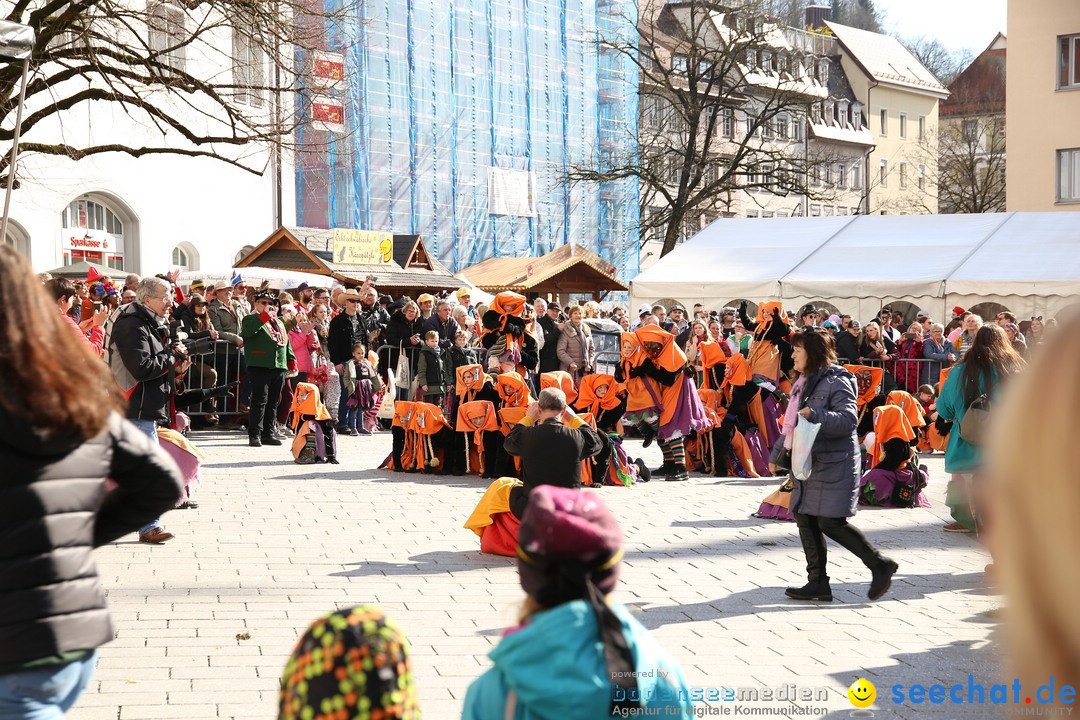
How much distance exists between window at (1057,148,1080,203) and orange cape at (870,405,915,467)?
111 ft

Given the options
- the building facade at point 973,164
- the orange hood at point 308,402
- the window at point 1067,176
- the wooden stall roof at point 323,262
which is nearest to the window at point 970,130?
the building facade at point 973,164

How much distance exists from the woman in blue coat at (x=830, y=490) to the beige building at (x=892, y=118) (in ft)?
208

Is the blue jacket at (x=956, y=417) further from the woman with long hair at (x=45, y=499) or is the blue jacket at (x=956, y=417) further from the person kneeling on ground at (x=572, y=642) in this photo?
the woman with long hair at (x=45, y=499)

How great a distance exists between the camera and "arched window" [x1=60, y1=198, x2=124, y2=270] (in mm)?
28609

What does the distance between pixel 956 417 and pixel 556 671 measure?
726 cm

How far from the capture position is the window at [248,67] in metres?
18.5

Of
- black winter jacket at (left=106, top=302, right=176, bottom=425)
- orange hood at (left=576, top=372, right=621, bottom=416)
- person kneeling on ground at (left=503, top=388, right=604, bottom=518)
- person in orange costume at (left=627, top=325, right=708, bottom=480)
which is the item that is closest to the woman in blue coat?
person kneeling on ground at (left=503, top=388, right=604, bottom=518)

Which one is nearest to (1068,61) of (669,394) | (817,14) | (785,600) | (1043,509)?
(669,394)

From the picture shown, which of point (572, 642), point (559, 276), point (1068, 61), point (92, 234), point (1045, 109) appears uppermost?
point (1068, 61)

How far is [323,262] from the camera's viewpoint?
3203 cm

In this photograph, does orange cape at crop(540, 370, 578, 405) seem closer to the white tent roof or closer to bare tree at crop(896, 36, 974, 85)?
the white tent roof

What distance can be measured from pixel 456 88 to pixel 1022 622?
44362 millimetres

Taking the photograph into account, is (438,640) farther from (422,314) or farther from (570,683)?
(422,314)

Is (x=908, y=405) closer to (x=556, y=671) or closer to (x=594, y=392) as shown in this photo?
(x=594, y=392)
